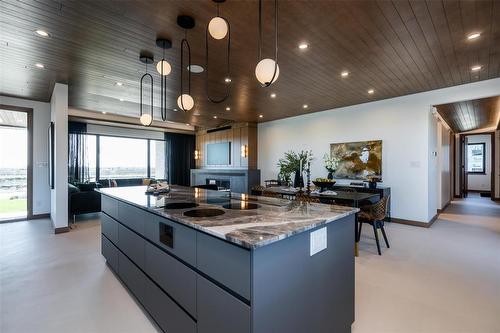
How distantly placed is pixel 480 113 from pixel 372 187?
3811mm

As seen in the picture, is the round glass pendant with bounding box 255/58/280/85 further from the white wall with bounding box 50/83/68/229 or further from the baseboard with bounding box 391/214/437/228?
the baseboard with bounding box 391/214/437/228

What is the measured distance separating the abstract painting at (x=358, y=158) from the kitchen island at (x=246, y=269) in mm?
4405

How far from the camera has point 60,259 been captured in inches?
127

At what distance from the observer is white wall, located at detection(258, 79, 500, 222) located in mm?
4832

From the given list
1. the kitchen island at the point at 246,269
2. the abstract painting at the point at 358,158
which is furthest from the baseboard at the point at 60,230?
the abstract painting at the point at 358,158

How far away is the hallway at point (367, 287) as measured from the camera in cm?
192

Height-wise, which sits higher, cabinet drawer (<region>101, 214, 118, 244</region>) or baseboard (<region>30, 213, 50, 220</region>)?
cabinet drawer (<region>101, 214, 118, 244</region>)

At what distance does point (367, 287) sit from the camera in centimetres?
247

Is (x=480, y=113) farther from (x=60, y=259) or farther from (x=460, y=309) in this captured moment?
(x=60, y=259)

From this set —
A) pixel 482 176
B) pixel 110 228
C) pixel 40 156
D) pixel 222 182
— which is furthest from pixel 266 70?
pixel 482 176

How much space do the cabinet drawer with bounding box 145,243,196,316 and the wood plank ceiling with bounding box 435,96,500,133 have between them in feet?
20.0

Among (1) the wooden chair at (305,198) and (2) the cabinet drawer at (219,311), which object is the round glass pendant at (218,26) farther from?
(1) the wooden chair at (305,198)

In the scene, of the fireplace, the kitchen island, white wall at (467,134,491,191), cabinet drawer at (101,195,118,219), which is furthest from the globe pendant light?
white wall at (467,134,491,191)

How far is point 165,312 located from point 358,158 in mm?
5441
